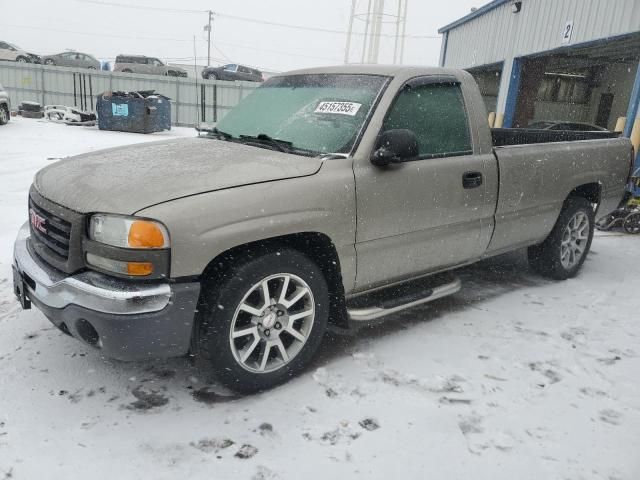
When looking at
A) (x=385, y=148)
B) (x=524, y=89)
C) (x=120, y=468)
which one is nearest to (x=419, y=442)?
(x=120, y=468)

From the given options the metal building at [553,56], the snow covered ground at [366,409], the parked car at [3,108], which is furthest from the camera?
the parked car at [3,108]

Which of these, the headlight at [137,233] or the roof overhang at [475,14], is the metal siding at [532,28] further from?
the headlight at [137,233]

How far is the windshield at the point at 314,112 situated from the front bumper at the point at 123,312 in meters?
1.24

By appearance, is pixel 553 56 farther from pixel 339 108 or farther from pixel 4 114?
pixel 4 114

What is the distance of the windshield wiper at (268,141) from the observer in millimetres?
3066

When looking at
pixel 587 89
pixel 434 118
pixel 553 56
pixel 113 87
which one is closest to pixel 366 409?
pixel 434 118

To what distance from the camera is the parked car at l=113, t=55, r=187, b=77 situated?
28886 mm

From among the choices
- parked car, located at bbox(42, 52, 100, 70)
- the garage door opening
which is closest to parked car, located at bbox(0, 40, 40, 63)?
parked car, located at bbox(42, 52, 100, 70)

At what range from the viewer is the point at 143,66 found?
95.1 feet

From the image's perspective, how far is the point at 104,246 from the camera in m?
2.32

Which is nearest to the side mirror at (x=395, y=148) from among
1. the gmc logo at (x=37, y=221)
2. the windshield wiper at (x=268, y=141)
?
the windshield wiper at (x=268, y=141)

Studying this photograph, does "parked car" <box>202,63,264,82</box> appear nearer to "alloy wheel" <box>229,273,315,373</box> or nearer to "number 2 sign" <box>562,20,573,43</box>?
"number 2 sign" <box>562,20,573,43</box>

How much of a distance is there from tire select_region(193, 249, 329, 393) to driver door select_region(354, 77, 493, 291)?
1.33 feet

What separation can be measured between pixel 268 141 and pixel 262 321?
46.1 inches
